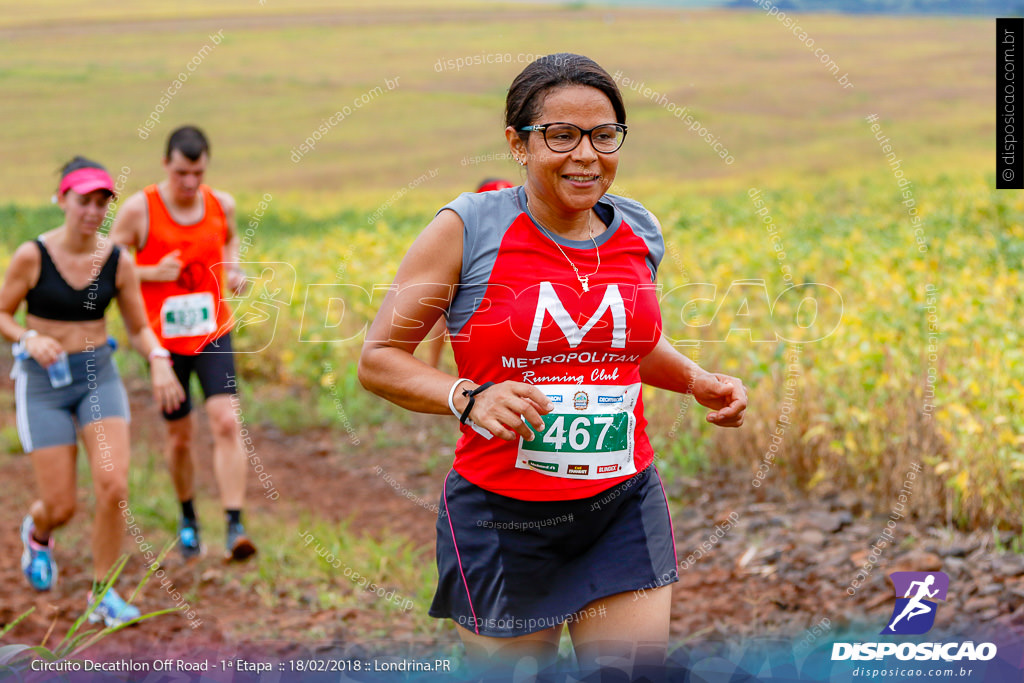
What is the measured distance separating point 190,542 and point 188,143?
2.01m

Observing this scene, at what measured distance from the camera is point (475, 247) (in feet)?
7.42

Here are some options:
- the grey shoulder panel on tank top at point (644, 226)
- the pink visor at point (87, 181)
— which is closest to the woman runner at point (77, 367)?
the pink visor at point (87, 181)

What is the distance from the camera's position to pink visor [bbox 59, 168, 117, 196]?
13.2ft

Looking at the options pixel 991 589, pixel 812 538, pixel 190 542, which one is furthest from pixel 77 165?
pixel 991 589

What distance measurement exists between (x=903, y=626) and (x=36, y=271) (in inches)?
142

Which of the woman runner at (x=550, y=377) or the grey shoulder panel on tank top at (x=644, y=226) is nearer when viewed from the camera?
the woman runner at (x=550, y=377)

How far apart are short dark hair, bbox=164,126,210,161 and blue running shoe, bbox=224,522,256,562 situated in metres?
1.85

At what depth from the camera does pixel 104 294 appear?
4.27 metres

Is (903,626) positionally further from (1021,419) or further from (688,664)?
(688,664)

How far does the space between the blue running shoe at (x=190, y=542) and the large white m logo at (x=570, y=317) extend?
11.3ft

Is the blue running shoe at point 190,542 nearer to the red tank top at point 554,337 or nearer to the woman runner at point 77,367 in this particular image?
the woman runner at point 77,367

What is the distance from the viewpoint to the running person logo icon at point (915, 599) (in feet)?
10.6

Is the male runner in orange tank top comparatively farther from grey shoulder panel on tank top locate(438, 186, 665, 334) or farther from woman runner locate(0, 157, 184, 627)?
grey shoulder panel on tank top locate(438, 186, 665, 334)

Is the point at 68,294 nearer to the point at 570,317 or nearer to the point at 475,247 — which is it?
the point at 475,247
